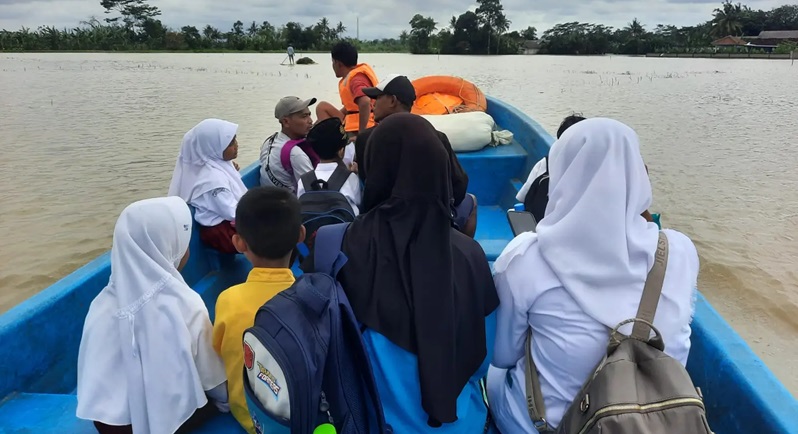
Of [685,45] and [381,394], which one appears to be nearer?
[381,394]

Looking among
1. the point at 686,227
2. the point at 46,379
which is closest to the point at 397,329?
the point at 46,379

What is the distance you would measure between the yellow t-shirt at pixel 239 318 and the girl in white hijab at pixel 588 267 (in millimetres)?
621

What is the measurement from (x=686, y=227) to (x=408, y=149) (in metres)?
5.47

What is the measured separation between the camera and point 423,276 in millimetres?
1270

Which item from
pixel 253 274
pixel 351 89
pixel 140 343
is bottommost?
pixel 140 343

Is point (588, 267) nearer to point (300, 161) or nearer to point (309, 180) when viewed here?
point (309, 180)

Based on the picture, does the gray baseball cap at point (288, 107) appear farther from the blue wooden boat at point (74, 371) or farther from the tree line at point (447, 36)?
the tree line at point (447, 36)

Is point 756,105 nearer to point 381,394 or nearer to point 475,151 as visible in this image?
point 475,151

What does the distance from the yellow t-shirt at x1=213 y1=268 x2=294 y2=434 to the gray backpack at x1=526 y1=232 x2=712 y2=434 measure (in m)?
0.81

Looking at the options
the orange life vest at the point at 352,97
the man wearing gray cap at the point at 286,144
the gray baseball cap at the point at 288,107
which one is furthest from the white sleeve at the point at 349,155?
the orange life vest at the point at 352,97

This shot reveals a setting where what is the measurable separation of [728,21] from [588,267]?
7366 cm

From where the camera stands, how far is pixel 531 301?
1.25 m

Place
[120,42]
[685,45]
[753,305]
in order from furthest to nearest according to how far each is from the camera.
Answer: [685,45]
[120,42]
[753,305]

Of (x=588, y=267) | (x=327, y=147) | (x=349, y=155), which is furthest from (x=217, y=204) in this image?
(x=588, y=267)
